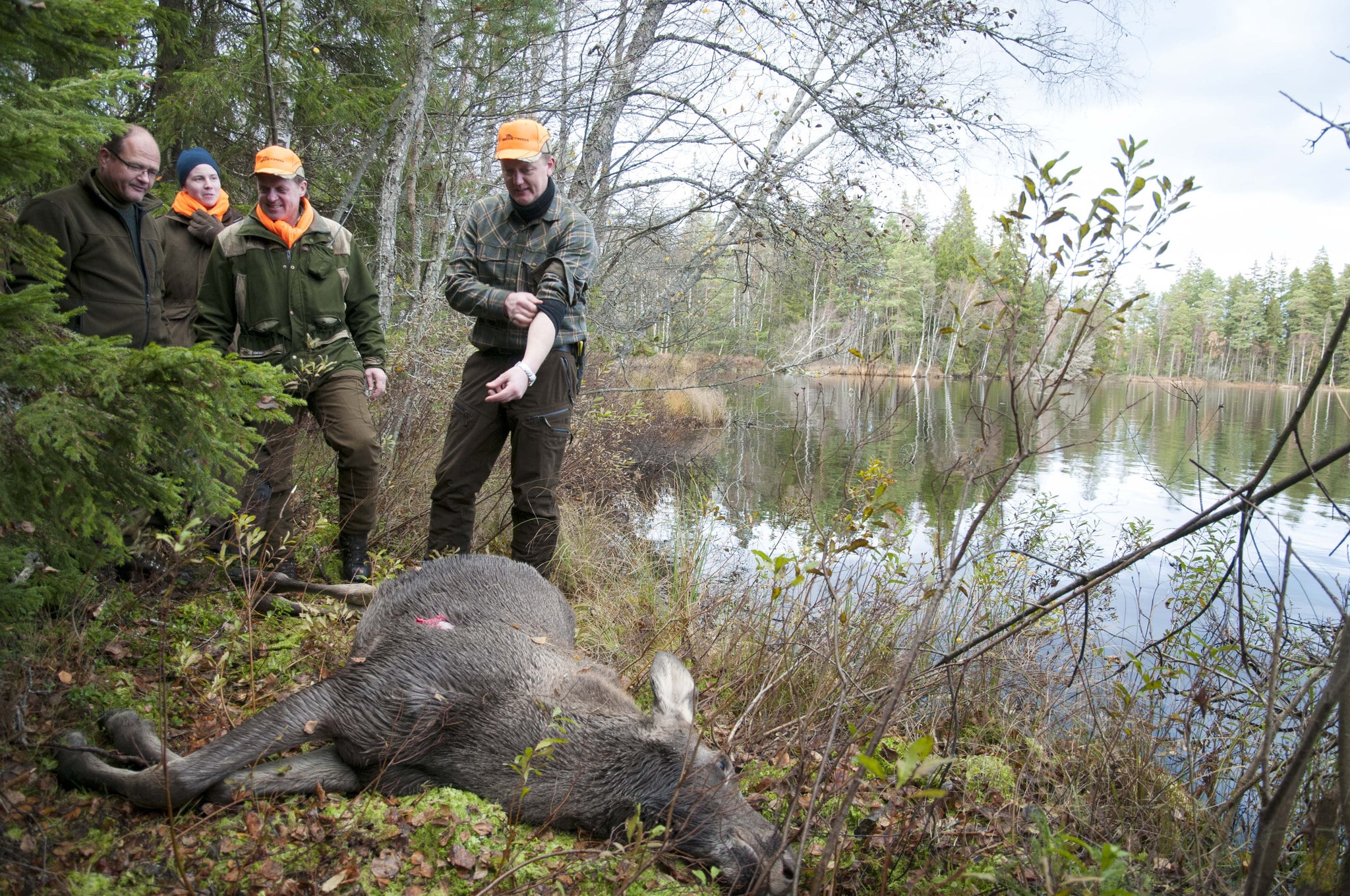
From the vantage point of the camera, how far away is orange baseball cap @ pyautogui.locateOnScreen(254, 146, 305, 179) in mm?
4191

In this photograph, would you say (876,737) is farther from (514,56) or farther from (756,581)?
(514,56)

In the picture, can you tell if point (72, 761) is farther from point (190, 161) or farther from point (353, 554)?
point (190, 161)

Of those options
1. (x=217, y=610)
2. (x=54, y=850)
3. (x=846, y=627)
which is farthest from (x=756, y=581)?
(x=54, y=850)

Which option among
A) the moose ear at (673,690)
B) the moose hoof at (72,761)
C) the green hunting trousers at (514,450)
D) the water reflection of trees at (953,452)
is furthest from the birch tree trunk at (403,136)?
the moose ear at (673,690)

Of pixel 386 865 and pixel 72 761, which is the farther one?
pixel 72 761

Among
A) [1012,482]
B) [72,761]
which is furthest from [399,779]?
[1012,482]

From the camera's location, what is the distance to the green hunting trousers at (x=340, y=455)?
4.46 metres

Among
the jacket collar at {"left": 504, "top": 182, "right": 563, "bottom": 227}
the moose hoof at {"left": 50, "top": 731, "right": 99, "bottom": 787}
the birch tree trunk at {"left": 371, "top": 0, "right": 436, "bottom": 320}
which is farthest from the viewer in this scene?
the birch tree trunk at {"left": 371, "top": 0, "right": 436, "bottom": 320}

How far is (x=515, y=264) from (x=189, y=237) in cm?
212

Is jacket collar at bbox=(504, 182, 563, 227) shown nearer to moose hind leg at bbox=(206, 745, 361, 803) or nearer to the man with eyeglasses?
the man with eyeglasses

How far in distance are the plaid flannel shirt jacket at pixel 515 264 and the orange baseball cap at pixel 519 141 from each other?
1.17ft

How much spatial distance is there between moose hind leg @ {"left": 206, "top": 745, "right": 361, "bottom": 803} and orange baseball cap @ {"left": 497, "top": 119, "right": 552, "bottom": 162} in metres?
2.97

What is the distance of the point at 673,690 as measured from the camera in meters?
2.88

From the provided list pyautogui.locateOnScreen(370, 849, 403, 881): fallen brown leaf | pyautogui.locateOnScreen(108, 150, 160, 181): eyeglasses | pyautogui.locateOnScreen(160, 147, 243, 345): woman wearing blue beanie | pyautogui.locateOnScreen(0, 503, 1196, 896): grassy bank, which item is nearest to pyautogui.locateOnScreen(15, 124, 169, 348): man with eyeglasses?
pyautogui.locateOnScreen(108, 150, 160, 181): eyeglasses
